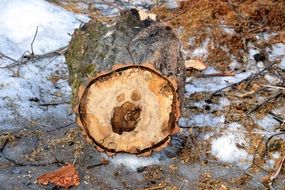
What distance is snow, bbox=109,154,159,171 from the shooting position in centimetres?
326

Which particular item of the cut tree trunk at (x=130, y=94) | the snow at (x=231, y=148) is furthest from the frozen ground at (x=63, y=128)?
the cut tree trunk at (x=130, y=94)

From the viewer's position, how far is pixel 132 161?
3285 mm

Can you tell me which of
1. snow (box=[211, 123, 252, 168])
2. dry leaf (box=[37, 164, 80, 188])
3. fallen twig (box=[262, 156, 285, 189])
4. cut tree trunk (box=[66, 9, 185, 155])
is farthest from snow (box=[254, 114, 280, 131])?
dry leaf (box=[37, 164, 80, 188])

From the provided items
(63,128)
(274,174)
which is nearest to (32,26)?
(63,128)

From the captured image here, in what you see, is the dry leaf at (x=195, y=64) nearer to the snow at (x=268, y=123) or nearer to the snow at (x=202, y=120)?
the snow at (x=202, y=120)

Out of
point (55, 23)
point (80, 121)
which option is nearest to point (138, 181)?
point (80, 121)

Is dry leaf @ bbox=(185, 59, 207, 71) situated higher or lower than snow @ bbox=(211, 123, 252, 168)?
higher

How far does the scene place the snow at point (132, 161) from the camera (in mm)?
3260

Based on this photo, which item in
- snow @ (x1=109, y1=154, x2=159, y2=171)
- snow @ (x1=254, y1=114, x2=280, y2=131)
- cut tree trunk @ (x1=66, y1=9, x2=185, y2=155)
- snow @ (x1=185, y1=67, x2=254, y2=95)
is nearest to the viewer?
cut tree trunk @ (x1=66, y1=9, x2=185, y2=155)

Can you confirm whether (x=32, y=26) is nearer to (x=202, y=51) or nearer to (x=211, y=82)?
(x=202, y=51)

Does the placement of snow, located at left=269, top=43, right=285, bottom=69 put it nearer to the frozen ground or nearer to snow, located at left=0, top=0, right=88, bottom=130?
the frozen ground

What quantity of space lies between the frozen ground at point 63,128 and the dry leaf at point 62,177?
2.0 inches

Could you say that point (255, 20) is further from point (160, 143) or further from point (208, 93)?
point (160, 143)

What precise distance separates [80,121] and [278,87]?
1758 millimetres
